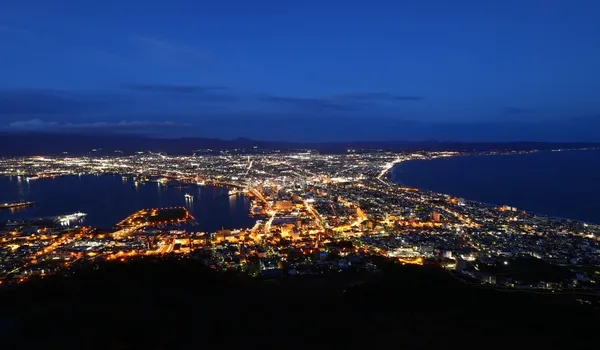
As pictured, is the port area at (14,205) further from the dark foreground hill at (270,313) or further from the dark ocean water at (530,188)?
the dark ocean water at (530,188)

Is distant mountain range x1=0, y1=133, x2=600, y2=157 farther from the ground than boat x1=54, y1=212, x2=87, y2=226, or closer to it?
farther from the ground

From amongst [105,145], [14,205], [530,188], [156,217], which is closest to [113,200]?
[14,205]

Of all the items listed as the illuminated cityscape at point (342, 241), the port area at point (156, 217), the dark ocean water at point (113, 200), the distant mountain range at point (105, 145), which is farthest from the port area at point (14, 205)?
the distant mountain range at point (105, 145)

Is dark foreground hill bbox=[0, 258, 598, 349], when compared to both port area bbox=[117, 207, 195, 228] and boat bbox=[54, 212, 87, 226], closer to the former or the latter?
port area bbox=[117, 207, 195, 228]

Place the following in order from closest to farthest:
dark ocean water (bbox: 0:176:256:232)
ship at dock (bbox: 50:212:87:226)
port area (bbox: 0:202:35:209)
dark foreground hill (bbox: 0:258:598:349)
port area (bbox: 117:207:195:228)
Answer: dark foreground hill (bbox: 0:258:598:349) < port area (bbox: 117:207:195:228) < ship at dock (bbox: 50:212:87:226) < dark ocean water (bbox: 0:176:256:232) < port area (bbox: 0:202:35:209)

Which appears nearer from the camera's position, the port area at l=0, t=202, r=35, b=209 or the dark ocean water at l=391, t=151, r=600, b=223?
the dark ocean water at l=391, t=151, r=600, b=223

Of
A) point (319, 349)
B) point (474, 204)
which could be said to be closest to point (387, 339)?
point (319, 349)

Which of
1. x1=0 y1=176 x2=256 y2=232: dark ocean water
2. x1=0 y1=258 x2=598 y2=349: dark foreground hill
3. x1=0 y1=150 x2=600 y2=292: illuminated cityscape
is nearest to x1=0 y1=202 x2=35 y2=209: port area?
x1=0 y1=150 x2=600 y2=292: illuminated cityscape

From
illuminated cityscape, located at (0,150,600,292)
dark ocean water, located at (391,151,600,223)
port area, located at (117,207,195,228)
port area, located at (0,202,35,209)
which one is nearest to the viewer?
illuminated cityscape, located at (0,150,600,292)
